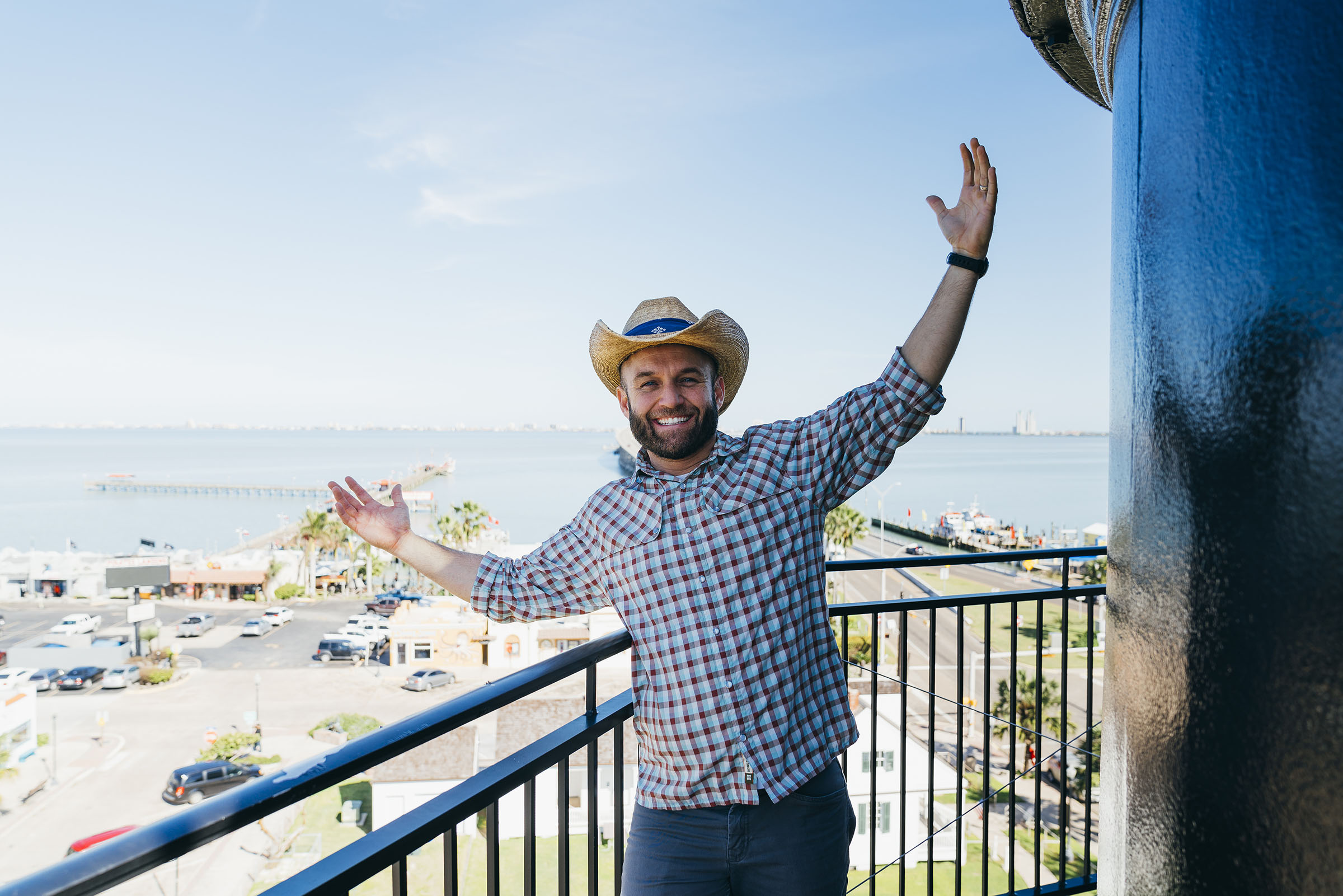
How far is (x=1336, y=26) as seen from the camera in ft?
2.40

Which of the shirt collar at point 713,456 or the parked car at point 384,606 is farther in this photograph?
the parked car at point 384,606

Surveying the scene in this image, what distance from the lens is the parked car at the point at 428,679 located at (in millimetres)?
40375

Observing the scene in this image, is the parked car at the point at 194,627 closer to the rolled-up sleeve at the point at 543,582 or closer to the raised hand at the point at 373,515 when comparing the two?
the raised hand at the point at 373,515

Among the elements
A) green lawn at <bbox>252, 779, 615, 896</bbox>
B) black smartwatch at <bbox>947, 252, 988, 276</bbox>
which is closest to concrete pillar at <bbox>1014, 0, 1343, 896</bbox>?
black smartwatch at <bbox>947, 252, 988, 276</bbox>

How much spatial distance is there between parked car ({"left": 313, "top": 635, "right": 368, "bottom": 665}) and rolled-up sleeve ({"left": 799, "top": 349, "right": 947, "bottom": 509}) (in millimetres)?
49791

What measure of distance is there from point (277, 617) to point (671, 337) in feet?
204

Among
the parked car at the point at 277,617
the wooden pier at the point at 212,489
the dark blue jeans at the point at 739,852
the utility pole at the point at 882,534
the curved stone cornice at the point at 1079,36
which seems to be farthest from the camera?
the wooden pier at the point at 212,489

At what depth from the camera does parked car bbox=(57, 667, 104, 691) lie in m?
46.6

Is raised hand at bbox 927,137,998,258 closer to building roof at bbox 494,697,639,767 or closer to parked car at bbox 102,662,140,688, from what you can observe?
building roof at bbox 494,697,639,767

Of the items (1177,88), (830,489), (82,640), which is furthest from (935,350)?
(82,640)

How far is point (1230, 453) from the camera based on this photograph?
0.83 meters

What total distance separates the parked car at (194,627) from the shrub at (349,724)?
80.6ft

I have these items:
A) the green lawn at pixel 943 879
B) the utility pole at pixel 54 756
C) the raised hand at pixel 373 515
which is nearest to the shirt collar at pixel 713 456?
the raised hand at pixel 373 515

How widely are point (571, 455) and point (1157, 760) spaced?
194225 mm
